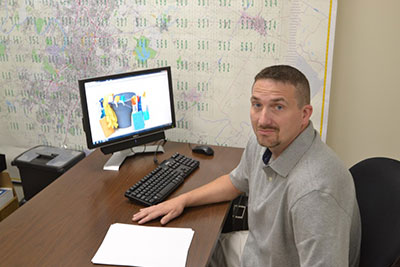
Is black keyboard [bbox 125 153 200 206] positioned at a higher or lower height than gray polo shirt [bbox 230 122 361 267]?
lower

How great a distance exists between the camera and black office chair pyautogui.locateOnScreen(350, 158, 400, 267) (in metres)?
1.11

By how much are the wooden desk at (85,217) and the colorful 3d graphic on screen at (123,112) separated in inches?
7.2

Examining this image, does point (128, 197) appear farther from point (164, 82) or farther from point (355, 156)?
point (355, 156)

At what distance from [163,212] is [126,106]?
0.63m

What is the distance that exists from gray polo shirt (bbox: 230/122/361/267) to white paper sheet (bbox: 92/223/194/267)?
0.26 metres

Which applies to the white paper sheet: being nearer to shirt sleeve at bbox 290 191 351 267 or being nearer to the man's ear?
shirt sleeve at bbox 290 191 351 267

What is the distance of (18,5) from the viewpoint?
239 cm

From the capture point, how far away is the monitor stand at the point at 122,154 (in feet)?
6.32

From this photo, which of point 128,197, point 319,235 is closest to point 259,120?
point 319,235

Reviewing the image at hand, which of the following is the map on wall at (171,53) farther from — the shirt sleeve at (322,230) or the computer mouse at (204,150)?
the shirt sleeve at (322,230)

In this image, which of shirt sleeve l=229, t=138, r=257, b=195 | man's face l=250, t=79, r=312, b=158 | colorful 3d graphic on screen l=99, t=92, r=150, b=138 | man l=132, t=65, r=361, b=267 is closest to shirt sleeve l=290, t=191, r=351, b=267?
man l=132, t=65, r=361, b=267

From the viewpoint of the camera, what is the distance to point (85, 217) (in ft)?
5.03

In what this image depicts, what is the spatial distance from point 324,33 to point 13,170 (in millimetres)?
2147

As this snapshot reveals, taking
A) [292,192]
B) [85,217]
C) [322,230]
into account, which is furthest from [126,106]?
[322,230]
